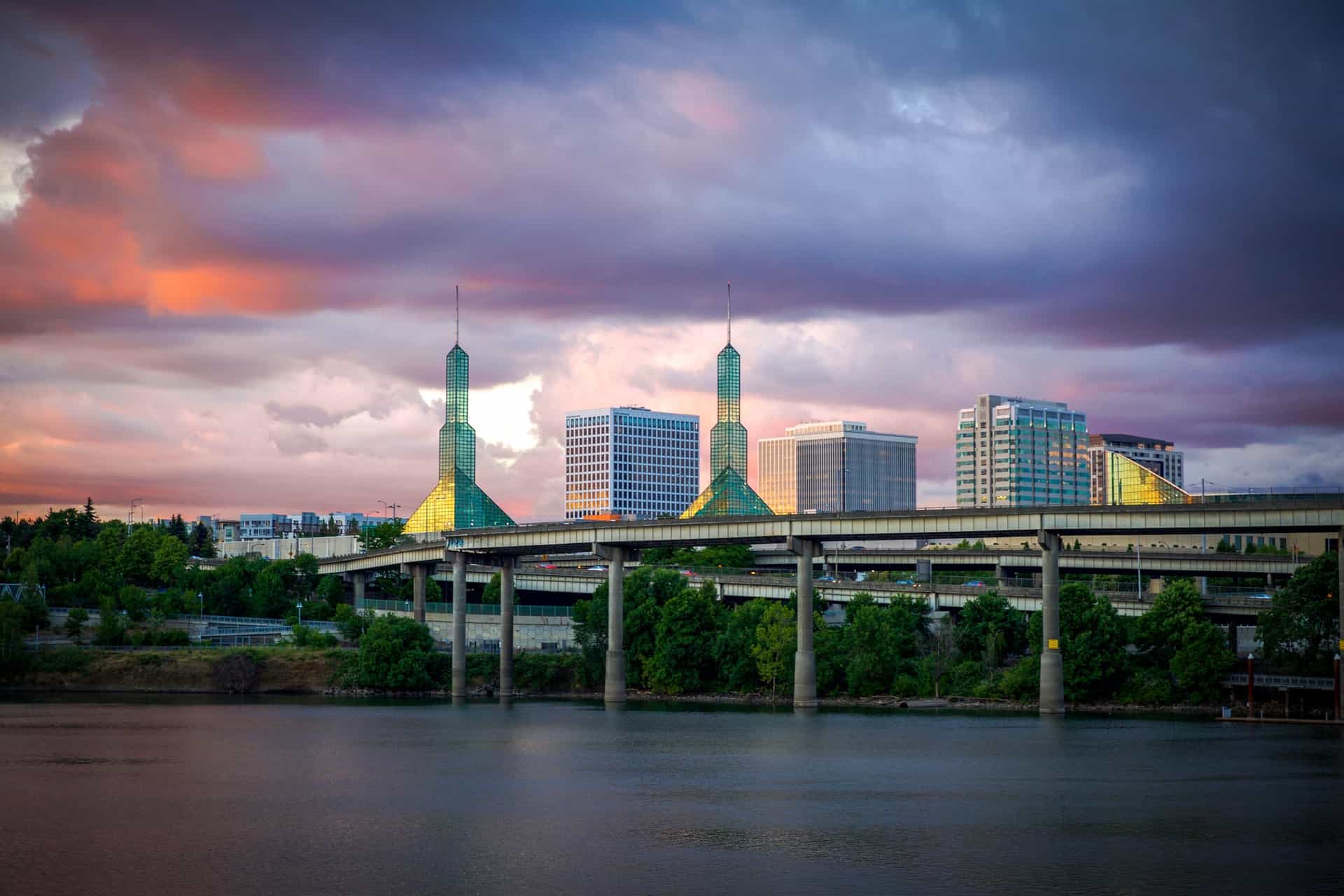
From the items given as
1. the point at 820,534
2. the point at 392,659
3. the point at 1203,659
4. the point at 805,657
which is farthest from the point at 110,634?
the point at 1203,659

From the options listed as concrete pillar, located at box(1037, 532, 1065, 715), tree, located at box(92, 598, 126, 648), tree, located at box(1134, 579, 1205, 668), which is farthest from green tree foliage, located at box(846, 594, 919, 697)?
tree, located at box(92, 598, 126, 648)

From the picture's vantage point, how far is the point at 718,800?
7862 cm

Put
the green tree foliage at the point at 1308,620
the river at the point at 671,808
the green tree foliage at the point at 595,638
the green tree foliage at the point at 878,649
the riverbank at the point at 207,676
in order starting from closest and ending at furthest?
the river at the point at 671,808 → the green tree foliage at the point at 1308,620 → the green tree foliage at the point at 878,649 → the green tree foliage at the point at 595,638 → the riverbank at the point at 207,676

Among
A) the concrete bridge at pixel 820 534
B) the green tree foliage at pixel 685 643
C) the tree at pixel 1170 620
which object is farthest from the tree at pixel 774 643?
the tree at pixel 1170 620

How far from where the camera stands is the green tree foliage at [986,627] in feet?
528

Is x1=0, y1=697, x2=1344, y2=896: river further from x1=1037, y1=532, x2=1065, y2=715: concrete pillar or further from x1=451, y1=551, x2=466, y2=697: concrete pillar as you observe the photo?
x1=451, y1=551, x2=466, y2=697: concrete pillar

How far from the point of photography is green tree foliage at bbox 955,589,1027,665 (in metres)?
161

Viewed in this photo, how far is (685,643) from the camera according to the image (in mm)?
168625

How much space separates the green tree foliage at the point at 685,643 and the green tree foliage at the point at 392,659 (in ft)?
95.7

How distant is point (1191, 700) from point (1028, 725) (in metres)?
24.8

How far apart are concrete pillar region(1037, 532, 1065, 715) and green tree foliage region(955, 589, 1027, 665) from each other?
766 inches

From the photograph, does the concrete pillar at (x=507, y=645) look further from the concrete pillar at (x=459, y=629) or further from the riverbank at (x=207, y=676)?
the concrete pillar at (x=459, y=629)

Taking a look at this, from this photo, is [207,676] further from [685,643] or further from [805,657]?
[805,657]

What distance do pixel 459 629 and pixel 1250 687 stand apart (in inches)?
3491
